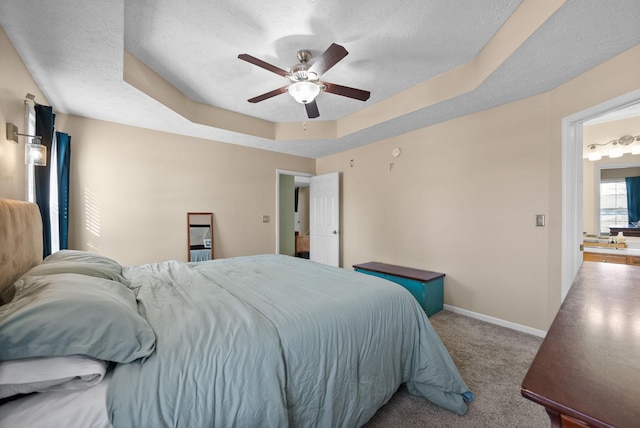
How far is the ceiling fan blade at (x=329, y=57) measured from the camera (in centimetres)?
169

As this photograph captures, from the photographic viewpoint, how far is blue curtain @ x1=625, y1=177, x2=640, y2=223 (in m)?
3.38

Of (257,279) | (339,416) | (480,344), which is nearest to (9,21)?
(257,279)

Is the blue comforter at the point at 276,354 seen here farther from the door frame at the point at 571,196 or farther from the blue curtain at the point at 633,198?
the blue curtain at the point at 633,198

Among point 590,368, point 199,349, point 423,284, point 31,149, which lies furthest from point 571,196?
point 31,149

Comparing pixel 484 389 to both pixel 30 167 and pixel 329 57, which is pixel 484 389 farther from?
pixel 30 167

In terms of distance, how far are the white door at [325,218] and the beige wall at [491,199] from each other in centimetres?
87

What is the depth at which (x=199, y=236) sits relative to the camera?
3.90m

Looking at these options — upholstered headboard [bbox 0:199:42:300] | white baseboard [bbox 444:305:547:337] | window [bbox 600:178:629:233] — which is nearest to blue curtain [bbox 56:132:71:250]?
upholstered headboard [bbox 0:199:42:300]

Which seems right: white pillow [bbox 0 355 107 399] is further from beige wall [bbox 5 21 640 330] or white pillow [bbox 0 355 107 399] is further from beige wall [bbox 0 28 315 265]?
beige wall [bbox 0 28 315 265]

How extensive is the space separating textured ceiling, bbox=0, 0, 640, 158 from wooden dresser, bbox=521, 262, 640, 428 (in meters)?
1.70

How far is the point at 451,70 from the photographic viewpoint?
2609mm

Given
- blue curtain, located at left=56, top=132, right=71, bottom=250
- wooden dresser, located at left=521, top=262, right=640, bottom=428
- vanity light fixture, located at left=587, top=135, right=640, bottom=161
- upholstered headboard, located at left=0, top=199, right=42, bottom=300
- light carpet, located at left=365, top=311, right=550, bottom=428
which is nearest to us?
wooden dresser, located at left=521, top=262, right=640, bottom=428

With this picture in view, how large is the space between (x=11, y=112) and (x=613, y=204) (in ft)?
21.4

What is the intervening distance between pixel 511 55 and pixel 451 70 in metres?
0.74
